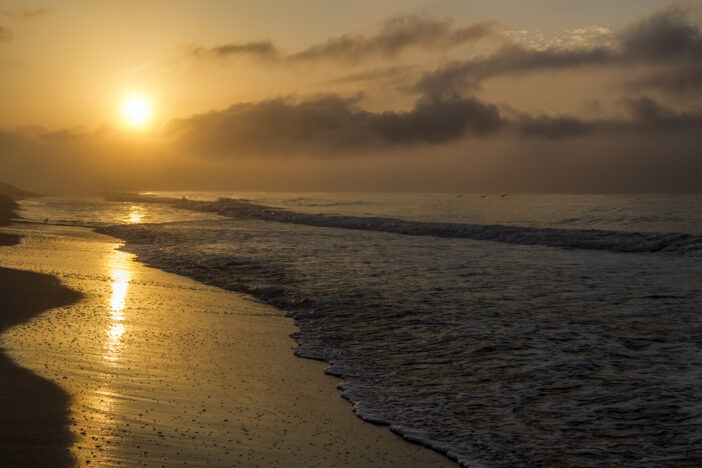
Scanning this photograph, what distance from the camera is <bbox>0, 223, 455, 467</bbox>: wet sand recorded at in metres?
5.47

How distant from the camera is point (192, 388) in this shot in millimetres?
7223

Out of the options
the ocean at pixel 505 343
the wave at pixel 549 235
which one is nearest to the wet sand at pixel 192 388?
the ocean at pixel 505 343

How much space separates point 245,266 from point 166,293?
536cm

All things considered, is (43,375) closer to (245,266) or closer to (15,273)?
(15,273)

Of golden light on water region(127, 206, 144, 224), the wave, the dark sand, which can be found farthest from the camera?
golden light on water region(127, 206, 144, 224)

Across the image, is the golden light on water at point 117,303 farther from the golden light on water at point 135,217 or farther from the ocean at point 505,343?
the golden light on water at point 135,217

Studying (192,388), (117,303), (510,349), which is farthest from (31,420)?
(117,303)

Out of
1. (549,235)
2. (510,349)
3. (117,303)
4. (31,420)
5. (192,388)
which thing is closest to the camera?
(31,420)

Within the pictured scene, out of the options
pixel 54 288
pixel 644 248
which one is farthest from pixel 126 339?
pixel 644 248

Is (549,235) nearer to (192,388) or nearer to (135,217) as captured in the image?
(192,388)

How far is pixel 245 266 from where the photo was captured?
19750 mm

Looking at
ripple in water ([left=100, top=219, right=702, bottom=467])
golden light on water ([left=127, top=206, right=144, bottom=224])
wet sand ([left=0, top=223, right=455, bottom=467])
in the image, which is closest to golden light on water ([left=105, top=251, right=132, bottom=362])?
wet sand ([left=0, top=223, right=455, bottom=467])

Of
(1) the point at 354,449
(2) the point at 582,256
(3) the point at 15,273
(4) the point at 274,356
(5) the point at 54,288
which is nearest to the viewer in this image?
(1) the point at 354,449

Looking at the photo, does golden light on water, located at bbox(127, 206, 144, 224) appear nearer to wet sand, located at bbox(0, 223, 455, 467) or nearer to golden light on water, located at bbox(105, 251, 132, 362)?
A: golden light on water, located at bbox(105, 251, 132, 362)
